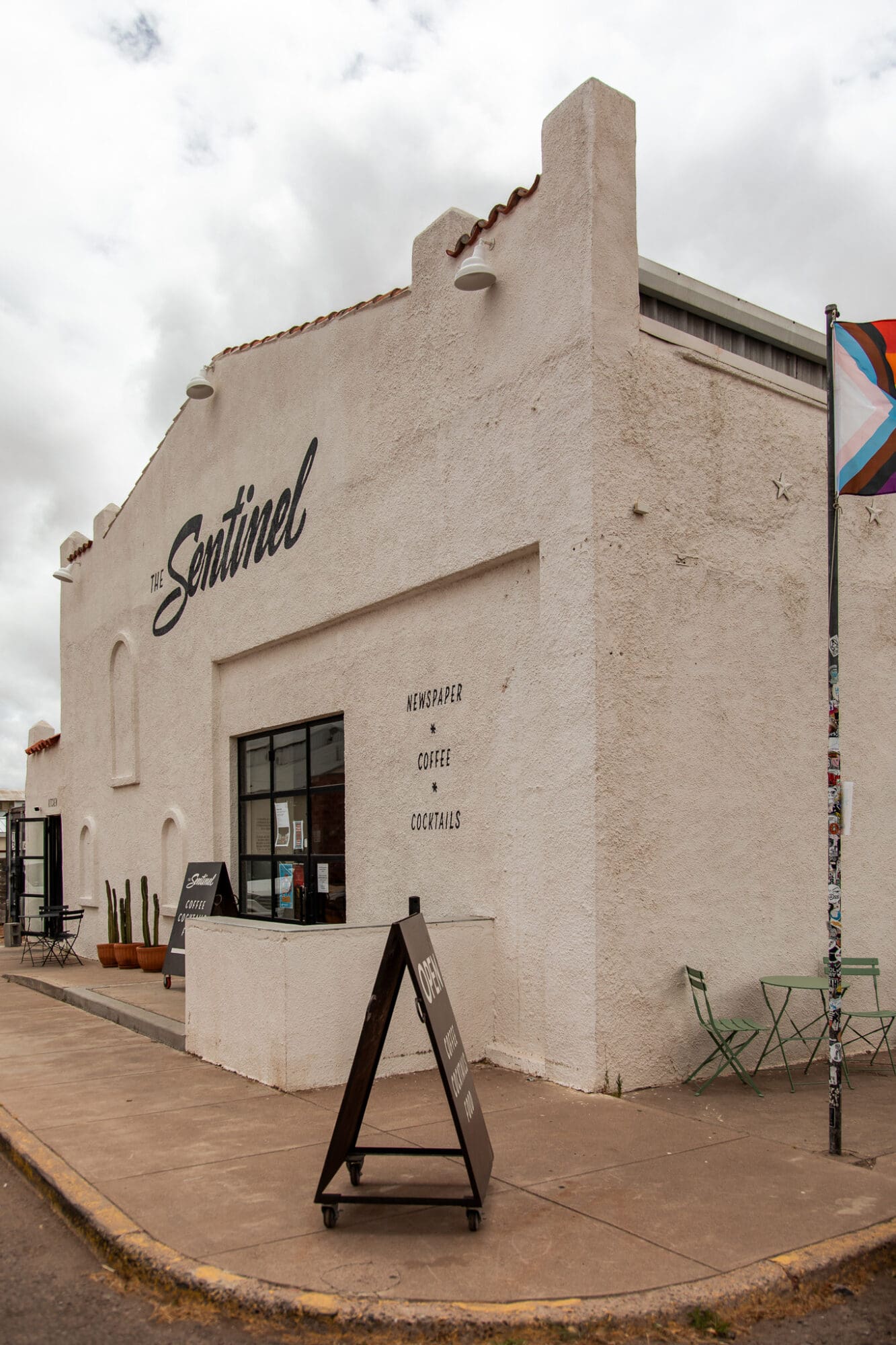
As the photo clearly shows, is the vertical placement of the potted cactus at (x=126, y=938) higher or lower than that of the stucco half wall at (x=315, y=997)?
lower

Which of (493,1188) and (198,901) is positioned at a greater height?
(198,901)

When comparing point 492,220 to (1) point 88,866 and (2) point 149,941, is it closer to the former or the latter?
(2) point 149,941

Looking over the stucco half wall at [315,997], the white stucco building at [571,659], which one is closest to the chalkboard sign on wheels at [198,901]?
the white stucco building at [571,659]

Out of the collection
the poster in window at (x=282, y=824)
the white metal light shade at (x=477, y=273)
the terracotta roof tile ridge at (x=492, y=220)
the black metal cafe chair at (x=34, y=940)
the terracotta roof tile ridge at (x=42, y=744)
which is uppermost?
the terracotta roof tile ridge at (x=492, y=220)

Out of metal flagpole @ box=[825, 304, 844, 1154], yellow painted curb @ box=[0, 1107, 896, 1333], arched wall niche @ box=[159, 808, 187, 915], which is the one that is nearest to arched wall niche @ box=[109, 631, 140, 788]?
arched wall niche @ box=[159, 808, 187, 915]

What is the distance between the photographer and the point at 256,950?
7441 millimetres

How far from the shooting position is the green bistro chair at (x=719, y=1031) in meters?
6.92

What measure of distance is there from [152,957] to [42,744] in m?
7.15

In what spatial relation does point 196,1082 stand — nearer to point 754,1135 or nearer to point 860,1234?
point 754,1135

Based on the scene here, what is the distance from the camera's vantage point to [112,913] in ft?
48.4

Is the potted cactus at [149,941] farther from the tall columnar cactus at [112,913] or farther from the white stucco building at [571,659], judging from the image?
the white stucco building at [571,659]

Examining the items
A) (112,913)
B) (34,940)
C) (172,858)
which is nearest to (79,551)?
(112,913)

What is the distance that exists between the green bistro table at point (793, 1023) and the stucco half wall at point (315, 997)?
1.88m

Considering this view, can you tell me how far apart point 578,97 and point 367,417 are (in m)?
3.16
